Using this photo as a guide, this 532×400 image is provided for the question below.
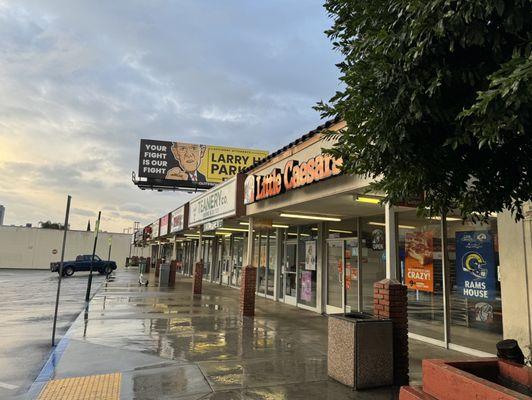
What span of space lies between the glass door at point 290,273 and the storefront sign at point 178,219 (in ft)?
24.5

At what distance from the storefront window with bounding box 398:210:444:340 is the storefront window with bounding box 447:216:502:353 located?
0.38 m

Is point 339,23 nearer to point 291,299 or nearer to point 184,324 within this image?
point 184,324

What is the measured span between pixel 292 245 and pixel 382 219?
5365 mm

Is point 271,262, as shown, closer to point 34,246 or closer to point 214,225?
point 214,225

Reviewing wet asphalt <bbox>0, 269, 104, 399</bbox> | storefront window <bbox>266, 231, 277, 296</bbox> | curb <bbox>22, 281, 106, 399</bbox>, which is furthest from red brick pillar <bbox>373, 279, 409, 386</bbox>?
storefront window <bbox>266, 231, 277, 296</bbox>

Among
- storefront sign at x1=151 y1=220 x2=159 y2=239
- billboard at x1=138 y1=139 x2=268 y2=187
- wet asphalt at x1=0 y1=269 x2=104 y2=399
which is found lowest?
wet asphalt at x1=0 y1=269 x2=104 y2=399

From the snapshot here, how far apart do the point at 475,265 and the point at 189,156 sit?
106 feet

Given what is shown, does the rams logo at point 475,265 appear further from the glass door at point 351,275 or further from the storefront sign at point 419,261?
the glass door at point 351,275

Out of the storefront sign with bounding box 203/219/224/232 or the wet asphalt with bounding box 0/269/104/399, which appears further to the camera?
the storefront sign with bounding box 203/219/224/232

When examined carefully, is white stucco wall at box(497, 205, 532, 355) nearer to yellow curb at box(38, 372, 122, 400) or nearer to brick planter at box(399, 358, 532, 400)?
brick planter at box(399, 358, 532, 400)

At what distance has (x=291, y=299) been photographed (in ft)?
52.2

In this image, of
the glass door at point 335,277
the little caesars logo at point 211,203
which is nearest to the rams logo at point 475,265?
the glass door at point 335,277

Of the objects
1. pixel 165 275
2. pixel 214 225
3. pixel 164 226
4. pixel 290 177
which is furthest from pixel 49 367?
pixel 164 226

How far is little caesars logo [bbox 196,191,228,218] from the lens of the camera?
15201 mm
